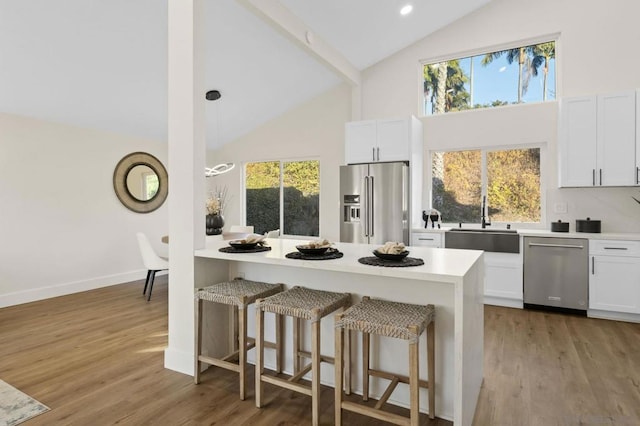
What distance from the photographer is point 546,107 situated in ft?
14.5

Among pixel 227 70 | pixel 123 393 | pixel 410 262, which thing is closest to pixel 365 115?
pixel 227 70

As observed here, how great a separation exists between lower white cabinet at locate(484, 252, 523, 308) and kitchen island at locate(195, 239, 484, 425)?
6.70ft

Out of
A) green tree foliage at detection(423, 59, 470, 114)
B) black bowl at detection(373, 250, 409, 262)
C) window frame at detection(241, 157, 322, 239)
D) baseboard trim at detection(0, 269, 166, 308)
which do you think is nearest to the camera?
black bowl at detection(373, 250, 409, 262)

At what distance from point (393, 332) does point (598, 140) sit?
3.68 metres

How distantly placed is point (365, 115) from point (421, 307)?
13.2ft

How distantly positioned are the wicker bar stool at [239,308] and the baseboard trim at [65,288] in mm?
3207

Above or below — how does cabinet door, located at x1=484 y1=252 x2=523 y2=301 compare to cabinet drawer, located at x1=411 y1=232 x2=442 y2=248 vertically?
below

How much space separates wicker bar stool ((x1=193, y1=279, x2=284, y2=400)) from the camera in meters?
2.26

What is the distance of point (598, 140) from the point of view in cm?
391

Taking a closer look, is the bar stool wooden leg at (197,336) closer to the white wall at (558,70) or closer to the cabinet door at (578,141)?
the white wall at (558,70)

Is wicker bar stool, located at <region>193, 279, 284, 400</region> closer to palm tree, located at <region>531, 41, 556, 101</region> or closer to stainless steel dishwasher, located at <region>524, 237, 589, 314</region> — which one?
stainless steel dishwasher, located at <region>524, 237, 589, 314</region>

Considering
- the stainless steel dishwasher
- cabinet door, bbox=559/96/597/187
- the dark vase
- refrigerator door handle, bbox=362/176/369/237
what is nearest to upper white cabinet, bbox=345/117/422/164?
refrigerator door handle, bbox=362/176/369/237

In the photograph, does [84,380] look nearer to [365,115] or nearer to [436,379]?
[436,379]

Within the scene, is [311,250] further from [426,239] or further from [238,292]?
[426,239]
